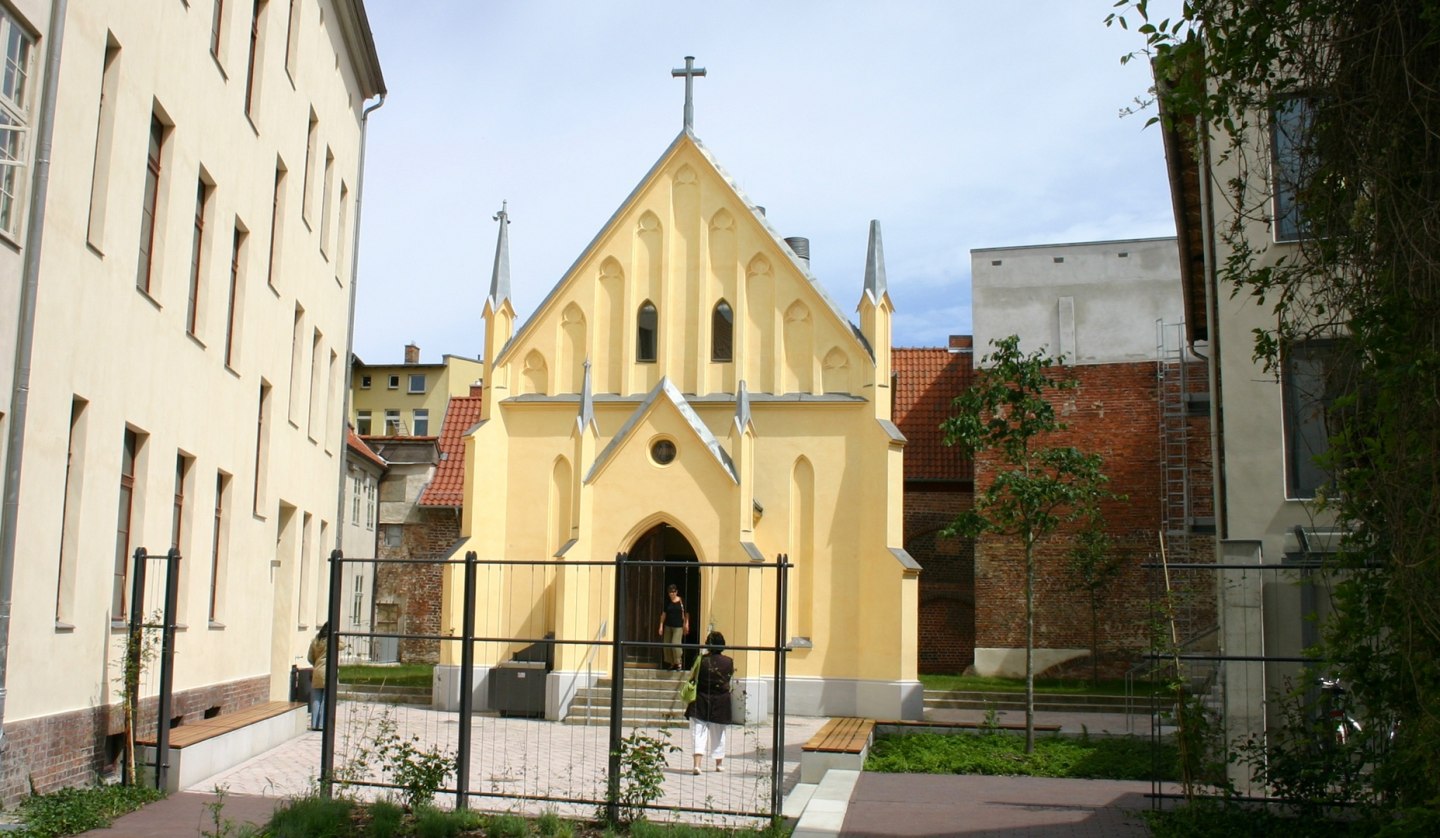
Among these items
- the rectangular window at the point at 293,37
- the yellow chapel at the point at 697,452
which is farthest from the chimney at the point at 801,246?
the rectangular window at the point at 293,37

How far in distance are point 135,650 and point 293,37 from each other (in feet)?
37.1

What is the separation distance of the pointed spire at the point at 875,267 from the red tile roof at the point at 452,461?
14.5 meters

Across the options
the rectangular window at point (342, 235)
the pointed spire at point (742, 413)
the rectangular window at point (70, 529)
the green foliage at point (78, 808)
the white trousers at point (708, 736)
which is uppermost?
the rectangular window at point (342, 235)

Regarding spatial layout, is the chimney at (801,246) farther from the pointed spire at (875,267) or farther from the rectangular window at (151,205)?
the rectangular window at (151,205)

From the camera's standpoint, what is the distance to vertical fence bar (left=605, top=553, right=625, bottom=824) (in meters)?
11.4

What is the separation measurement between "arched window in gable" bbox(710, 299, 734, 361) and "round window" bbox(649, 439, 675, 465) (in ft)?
7.81

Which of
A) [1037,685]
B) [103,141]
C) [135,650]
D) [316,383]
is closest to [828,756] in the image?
[135,650]

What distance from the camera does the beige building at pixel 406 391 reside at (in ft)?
238

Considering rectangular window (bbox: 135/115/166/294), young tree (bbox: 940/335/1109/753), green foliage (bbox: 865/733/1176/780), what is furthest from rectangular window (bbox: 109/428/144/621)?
young tree (bbox: 940/335/1109/753)

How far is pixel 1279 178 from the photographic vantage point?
8227 millimetres

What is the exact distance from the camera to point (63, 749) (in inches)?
501

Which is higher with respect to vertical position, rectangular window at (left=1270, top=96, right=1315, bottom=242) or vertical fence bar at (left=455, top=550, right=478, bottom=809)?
rectangular window at (left=1270, top=96, right=1315, bottom=242)

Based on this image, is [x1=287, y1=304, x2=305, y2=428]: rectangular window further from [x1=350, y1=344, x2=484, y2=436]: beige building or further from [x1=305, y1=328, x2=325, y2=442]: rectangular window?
[x1=350, y1=344, x2=484, y2=436]: beige building

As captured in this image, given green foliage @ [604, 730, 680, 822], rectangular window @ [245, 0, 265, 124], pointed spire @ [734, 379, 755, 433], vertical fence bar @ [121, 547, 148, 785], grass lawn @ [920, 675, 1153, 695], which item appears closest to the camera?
green foliage @ [604, 730, 680, 822]
